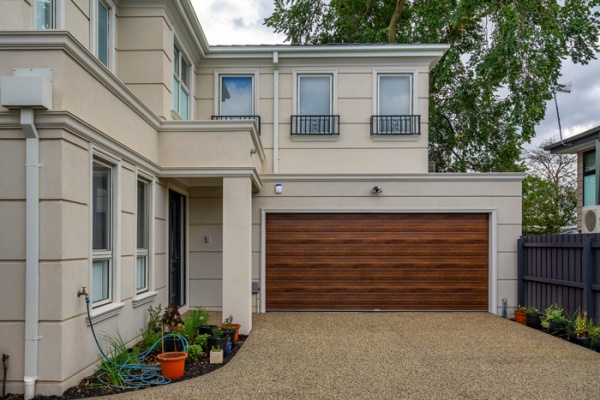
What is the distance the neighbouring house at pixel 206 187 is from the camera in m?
4.52

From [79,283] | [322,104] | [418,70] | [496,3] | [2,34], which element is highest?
[496,3]

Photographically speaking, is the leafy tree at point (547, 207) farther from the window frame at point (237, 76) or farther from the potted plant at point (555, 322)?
the window frame at point (237, 76)

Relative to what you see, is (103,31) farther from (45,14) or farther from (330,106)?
(330,106)

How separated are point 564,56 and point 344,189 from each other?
678cm

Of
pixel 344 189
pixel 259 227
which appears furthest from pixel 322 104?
pixel 259 227

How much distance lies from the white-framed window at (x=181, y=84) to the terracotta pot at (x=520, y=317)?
22.8 feet

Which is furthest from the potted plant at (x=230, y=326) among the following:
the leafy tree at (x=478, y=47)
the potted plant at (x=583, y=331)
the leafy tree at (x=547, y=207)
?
the leafy tree at (x=547, y=207)

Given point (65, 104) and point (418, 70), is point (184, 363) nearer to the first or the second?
point (65, 104)

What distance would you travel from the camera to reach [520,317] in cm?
893

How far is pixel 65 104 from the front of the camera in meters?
4.59

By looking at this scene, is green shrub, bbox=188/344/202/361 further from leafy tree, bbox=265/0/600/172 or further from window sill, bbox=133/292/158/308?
leafy tree, bbox=265/0/600/172

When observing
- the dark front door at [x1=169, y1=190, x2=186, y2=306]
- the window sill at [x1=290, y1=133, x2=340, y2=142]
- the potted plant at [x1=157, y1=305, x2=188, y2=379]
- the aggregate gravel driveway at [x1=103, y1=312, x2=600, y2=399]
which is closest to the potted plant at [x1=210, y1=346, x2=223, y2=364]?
the aggregate gravel driveway at [x1=103, y1=312, x2=600, y2=399]

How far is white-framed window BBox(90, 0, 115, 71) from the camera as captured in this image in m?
6.94

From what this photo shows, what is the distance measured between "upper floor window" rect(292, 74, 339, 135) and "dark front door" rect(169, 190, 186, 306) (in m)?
2.94
